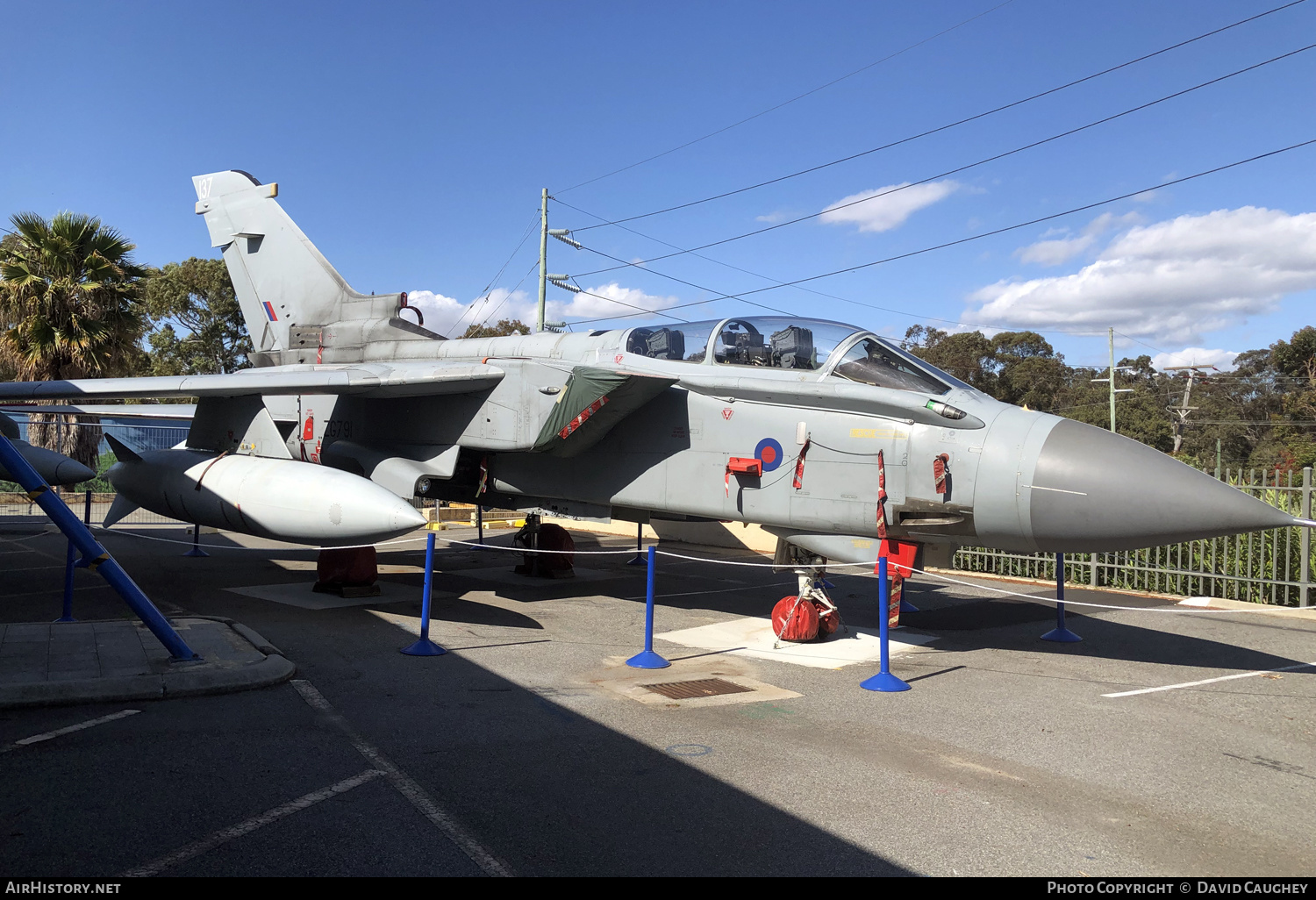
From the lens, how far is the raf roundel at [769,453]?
8036 millimetres

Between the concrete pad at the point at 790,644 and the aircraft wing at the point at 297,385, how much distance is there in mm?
3629

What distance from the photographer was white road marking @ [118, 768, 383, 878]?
3369 millimetres

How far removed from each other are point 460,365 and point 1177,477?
7.19m

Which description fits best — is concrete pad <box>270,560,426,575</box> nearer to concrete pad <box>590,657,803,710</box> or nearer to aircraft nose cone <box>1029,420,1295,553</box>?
concrete pad <box>590,657,803,710</box>

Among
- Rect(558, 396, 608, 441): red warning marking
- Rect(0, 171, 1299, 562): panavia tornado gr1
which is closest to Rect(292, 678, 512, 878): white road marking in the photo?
Rect(0, 171, 1299, 562): panavia tornado gr1

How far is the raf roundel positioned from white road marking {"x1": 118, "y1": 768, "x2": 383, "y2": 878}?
15.3ft

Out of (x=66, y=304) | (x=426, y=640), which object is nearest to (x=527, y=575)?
(x=426, y=640)

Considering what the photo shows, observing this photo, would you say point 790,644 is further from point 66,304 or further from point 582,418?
point 66,304

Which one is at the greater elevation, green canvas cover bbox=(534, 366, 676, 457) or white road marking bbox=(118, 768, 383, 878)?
green canvas cover bbox=(534, 366, 676, 457)

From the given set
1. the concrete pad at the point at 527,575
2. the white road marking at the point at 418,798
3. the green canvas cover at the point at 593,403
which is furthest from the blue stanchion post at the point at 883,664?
the concrete pad at the point at 527,575

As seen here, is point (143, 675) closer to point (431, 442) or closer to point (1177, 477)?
point (431, 442)

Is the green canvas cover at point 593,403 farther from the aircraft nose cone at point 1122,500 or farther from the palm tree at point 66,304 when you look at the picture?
the palm tree at point 66,304

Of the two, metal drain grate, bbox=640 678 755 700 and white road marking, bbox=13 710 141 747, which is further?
metal drain grate, bbox=640 678 755 700

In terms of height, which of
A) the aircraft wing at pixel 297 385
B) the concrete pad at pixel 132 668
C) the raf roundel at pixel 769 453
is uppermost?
the aircraft wing at pixel 297 385
